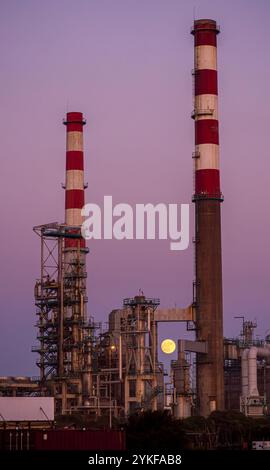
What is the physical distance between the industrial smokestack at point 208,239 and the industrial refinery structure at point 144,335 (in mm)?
53

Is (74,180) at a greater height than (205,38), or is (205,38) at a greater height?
(205,38)

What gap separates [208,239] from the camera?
70000 millimetres

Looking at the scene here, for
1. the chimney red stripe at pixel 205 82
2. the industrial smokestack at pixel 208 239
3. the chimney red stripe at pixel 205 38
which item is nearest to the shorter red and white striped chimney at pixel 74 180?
the industrial smokestack at pixel 208 239

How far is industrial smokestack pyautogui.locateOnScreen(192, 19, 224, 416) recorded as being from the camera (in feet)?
227

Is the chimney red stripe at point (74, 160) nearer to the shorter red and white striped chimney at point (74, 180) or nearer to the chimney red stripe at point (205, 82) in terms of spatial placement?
the shorter red and white striped chimney at point (74, 180)

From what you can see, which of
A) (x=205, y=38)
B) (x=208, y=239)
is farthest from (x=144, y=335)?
(x=205, y=38)

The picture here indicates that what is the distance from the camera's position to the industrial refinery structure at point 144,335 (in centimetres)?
6819

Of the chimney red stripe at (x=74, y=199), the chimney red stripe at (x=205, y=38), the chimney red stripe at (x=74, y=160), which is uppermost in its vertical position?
the chimney red stripe at (x=205, y=38)

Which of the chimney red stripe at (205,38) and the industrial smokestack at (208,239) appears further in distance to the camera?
the chimney red stripe at (205,38)

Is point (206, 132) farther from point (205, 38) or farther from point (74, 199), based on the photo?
point (74, 199)

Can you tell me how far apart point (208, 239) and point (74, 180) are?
10132 mm

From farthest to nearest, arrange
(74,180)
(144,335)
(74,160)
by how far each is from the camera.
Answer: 1. (74,160)
2. (74,180)
3. (144,335)
